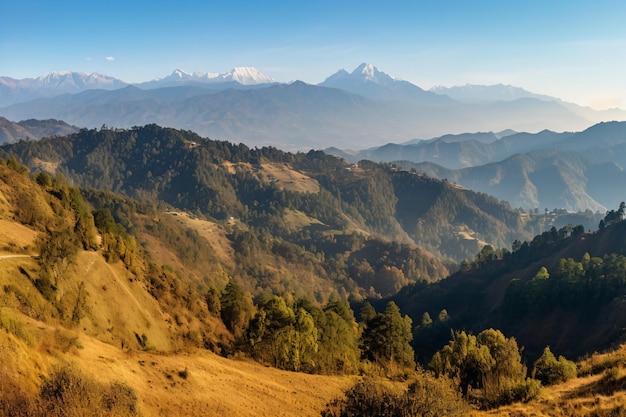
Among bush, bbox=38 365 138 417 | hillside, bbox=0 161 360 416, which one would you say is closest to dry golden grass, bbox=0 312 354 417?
hillside, bbox=0 161 360 416

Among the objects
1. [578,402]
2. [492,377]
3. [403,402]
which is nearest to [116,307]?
[403,402]

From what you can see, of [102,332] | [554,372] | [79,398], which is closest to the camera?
[79,398]

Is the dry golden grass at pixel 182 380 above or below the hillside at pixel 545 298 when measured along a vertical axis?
above

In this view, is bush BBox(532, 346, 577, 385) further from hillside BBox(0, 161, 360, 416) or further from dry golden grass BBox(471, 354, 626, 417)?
hillside BBox(0, 161, 360, 416)

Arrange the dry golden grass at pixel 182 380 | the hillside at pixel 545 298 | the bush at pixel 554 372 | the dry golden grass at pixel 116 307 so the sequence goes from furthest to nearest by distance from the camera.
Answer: the hillside at pixel 545 298
the dry golden grass at pixel 116 307
the bush at pixel 554 372
the dry golden grass at pixel 182 380

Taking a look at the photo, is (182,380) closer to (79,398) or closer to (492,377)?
(79,398)

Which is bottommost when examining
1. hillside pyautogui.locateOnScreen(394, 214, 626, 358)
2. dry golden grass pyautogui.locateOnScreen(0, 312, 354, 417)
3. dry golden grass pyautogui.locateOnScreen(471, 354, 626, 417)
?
hillside pyautogui.locateOnScreen(394, 214, 626, 358)

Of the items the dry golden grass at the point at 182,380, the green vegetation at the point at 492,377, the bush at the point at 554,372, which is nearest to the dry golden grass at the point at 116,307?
the dry golden grass at the point at 182,380

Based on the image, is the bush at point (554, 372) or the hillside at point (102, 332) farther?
the bush at point (554, 372)

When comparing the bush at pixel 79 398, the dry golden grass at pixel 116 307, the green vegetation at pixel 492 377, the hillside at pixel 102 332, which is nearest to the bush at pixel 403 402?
the green vegetation at pixel 492 377

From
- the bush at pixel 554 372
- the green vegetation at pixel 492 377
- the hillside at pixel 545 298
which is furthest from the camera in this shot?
the hillside at pixel 545 298

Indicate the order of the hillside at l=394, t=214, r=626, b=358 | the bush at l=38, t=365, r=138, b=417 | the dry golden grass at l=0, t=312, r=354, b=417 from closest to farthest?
the bush at l=38, t=365, r=138, b=417
the dry golden grass at l=0, t=312, r=354, b=417
the hillside at l=394, t=214, r=626, b=358

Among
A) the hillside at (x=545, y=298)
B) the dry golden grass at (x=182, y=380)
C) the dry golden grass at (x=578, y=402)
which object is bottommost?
the hillside at (x=545, y=298)

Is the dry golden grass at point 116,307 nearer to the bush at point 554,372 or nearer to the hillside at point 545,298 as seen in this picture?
the bush at point 554,372
